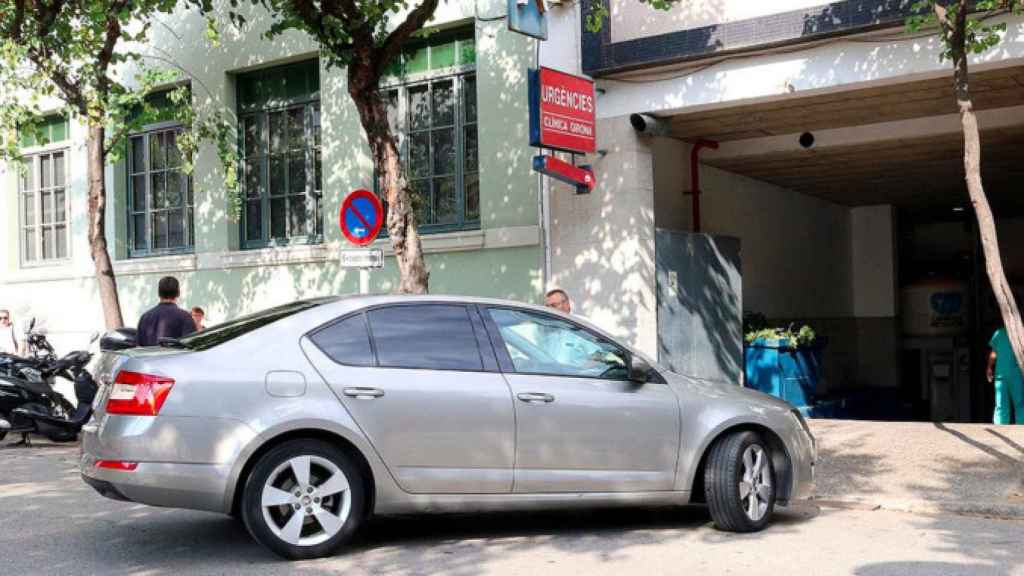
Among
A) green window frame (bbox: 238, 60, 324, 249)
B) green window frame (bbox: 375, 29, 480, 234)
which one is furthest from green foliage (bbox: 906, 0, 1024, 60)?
green window frame (bbox: 238, 60, 324, 249)

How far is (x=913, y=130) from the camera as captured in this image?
13.9 m

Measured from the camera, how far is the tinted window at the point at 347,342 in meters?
6.48

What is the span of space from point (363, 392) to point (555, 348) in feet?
4.39

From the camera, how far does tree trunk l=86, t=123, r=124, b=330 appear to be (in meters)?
14.2

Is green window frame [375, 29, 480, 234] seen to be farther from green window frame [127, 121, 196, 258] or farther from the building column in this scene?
green window frame [127, 121, 196, 258]

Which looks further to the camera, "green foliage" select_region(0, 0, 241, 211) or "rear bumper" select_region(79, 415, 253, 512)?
"green foliage" select_region(0, 0, 241, 211)

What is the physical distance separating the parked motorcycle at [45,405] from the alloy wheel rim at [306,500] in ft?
21.7

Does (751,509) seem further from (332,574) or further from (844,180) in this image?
(844,180)

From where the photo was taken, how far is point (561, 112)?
11.9m

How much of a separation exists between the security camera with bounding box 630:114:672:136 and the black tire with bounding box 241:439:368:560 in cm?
704

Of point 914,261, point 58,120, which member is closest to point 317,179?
point 58,120

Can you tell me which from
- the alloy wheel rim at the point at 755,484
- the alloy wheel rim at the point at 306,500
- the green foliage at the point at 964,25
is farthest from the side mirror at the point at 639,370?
the green foliage at the point at 964,25

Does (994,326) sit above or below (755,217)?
below

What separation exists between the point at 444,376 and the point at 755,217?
11.1 meters
